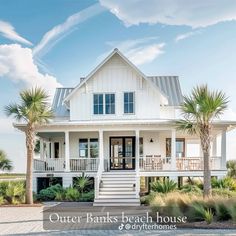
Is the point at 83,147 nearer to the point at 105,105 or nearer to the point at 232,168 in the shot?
the point at 105,105

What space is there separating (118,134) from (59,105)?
646 centimetres

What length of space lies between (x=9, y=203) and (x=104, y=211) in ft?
19.3

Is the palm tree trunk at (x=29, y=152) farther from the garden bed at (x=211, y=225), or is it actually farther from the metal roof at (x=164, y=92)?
the garden bed at (x=211, y=225)

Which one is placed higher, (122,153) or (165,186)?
(122,153)

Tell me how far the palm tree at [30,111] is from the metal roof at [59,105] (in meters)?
8.26

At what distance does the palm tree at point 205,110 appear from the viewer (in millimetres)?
19672

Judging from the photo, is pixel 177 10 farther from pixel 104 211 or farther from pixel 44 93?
pixel 104 211

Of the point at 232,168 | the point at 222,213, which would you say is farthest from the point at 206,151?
the point at 232,168

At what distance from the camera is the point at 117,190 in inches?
862

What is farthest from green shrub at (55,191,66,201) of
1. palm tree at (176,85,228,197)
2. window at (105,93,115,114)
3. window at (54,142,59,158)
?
palm tree at (176,85,228,197)

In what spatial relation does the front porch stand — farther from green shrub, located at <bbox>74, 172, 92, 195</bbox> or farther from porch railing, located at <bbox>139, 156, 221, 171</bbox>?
green shrub, located at <bbox>74, 172, 92, 195</bbox>

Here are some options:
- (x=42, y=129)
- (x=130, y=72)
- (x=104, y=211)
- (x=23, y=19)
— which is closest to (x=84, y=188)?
(x=42, y=129)

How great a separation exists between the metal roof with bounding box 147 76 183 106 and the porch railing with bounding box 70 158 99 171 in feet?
24.2

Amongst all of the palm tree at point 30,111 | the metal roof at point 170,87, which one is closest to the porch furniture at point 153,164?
the metal roof at point 170,87
